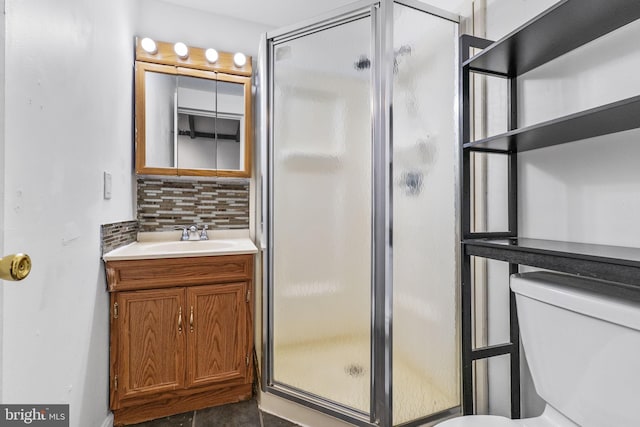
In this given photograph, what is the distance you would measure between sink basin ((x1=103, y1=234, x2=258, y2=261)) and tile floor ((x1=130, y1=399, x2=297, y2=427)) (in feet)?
2.88

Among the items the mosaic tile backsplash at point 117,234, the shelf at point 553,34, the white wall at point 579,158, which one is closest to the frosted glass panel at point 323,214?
the shelf at point 553,34

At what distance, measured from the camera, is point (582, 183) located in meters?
0.98

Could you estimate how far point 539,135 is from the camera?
950 mm

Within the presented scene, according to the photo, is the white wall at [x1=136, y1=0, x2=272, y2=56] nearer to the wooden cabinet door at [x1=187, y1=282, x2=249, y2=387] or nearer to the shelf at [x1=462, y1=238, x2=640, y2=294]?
the wooden cabinet door at [x1=187, y1=282, x2=249, y2=387]

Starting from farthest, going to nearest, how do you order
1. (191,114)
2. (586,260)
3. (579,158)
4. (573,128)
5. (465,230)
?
1. (191,114)
2. (465,230)
3. (579,158)
4. (573,128)
5. (586,260)

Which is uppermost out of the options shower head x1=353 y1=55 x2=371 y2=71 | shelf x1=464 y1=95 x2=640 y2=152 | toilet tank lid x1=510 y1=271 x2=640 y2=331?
shower head x1=353 y1=55 x2=371 y2=71

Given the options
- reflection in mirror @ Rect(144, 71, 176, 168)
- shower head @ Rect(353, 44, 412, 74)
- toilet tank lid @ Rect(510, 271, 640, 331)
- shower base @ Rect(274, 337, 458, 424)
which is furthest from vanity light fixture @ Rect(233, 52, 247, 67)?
toilet tank lid @ Rect(510, 271, 640, 331)

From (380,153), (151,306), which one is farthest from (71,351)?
(380,153)

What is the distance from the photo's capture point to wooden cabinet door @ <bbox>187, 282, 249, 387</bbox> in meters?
1.64

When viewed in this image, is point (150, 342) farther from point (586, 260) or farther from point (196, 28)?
point (196, 28)

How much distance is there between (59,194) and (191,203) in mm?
1150

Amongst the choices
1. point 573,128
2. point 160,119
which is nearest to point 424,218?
point 573,128

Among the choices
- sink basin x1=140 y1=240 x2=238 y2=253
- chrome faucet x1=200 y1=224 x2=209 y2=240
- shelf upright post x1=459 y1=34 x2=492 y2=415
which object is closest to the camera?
shelf upright post x1=459 y1=34 x2=492 y2=415

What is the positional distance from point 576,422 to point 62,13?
205 centimetres
